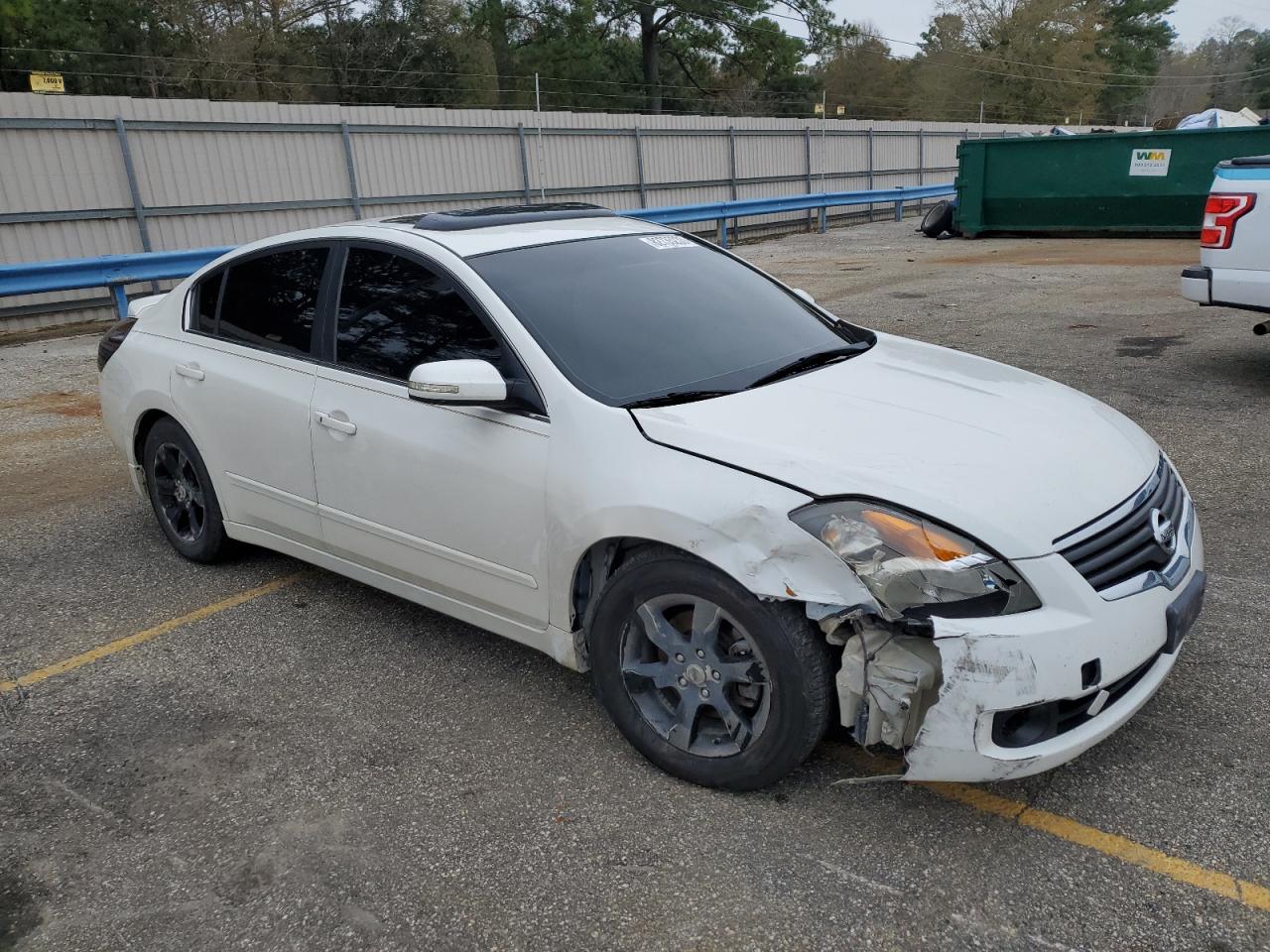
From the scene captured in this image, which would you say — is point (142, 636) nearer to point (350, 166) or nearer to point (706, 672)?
point (706, 672)

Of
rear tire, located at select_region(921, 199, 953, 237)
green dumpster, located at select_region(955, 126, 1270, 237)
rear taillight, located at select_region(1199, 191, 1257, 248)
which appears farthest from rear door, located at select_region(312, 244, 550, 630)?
rear tire, located at select_region(921, 199, 953, 237)

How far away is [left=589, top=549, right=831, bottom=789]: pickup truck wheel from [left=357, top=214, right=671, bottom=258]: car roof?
1.43m

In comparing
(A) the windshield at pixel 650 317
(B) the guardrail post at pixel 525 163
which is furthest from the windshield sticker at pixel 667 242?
(B) the guardrail post at pixel 525 163

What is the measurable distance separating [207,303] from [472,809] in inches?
109

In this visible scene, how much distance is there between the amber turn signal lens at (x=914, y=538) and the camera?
253 centimetres

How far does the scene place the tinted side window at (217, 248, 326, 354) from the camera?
4023 millimetres

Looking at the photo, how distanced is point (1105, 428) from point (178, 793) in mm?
3115

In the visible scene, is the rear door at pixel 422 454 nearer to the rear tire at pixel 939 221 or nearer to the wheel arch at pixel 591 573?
the wheel arch at pixel 591 573

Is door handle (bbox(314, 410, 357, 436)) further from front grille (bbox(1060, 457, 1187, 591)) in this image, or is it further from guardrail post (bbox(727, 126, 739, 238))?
guardrail post (bbox(727, 126, 739, 238))

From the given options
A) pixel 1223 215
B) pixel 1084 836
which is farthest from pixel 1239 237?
pixel 1084 836

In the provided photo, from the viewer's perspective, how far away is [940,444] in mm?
2883

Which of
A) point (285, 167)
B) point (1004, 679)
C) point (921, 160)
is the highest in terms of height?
point (285, 167)

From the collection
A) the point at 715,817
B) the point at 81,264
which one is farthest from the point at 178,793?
the point at 81,264

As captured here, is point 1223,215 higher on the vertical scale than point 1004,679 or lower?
higher
